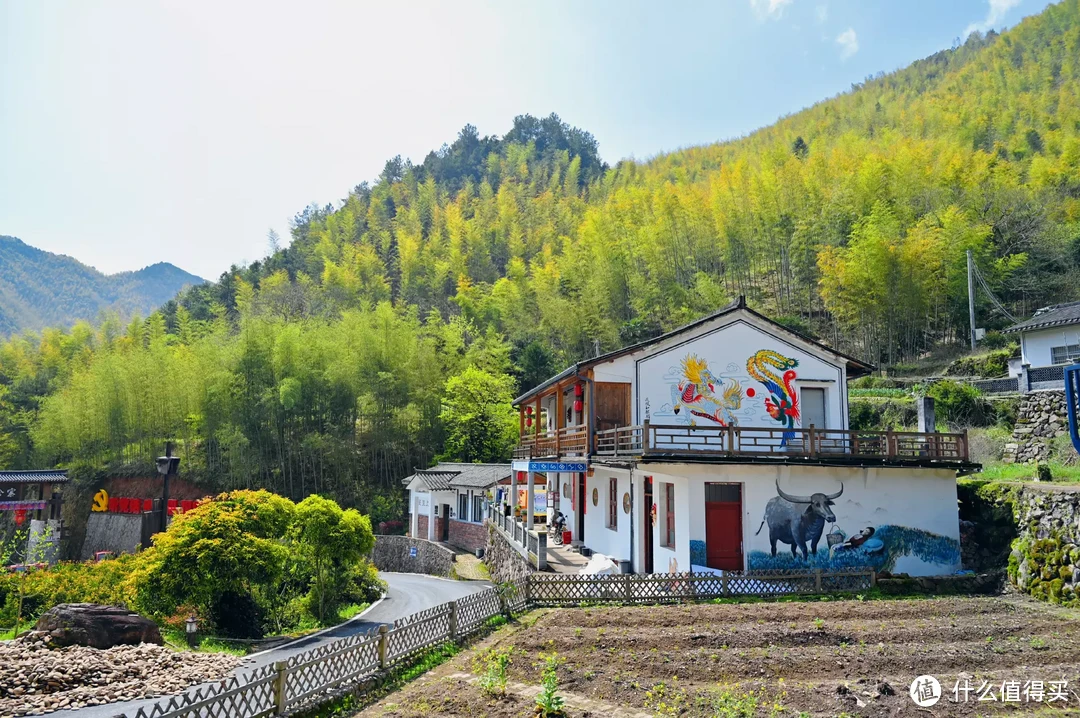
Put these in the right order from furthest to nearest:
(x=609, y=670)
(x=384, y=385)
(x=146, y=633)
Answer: (x=384, y=385)
(x=146, y=633)
(x=609, y=670)

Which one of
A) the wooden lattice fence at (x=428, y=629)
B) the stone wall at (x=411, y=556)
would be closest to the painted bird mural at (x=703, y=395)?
the wooden lattice fence at (x=428, y=629)

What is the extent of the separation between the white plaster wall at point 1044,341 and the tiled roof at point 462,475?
768 inches

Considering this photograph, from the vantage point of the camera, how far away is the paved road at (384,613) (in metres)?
9.82

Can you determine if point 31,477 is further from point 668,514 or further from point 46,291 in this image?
point 46,291

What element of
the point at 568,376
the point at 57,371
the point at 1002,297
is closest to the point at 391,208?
the point at 57,371

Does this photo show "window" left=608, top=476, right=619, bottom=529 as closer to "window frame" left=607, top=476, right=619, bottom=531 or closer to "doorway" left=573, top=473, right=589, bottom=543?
"window frame" left=607, top=476, right=619, bottom=531

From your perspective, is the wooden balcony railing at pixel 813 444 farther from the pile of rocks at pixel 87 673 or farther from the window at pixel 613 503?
the pile of rocks at pixel 87 673

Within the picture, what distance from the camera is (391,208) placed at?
305 feet

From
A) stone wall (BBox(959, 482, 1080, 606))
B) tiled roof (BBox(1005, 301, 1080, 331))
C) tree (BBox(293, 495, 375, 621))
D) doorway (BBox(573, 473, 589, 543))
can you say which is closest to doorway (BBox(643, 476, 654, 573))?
doorway (BBox(573, 473, 589, 543))

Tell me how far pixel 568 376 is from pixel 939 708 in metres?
12.2

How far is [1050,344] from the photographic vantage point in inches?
928

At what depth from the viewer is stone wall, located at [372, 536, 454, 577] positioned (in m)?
27.9

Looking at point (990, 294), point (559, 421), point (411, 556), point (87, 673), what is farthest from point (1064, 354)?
point (87, 673)

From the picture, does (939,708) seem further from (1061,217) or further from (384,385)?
(1061,217)
